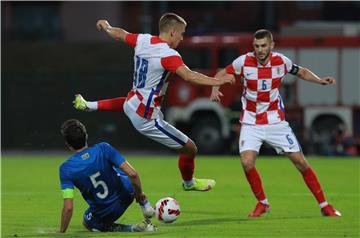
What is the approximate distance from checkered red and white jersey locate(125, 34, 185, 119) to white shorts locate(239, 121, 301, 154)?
4.32ft

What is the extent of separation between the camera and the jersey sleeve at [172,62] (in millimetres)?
10945

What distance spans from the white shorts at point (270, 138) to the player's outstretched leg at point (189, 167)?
61cm

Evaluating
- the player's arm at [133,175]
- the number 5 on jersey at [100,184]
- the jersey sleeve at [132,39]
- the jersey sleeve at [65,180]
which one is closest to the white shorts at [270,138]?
the jersey sleeve at [132,39]

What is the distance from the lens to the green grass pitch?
10.8 metres

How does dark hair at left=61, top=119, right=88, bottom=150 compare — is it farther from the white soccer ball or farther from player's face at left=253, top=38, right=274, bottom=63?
player's face at left=253, top=38, right=274, bottom=63

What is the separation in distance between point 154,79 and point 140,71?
0.60ft

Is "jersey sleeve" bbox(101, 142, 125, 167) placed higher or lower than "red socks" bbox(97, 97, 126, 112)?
lower

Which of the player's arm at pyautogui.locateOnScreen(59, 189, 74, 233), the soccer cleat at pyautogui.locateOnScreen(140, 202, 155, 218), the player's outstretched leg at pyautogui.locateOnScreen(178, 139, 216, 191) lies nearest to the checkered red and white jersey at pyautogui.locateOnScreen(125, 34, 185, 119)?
the player's outstretched leg at pyautogui.locateOnScreen(178, 139, 216, 191)

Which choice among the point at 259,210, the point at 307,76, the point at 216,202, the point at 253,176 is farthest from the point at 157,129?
the point at 216,202

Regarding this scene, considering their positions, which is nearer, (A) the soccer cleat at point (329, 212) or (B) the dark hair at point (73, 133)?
(B) the dark hair at point (73, 133)

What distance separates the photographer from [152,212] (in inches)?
413

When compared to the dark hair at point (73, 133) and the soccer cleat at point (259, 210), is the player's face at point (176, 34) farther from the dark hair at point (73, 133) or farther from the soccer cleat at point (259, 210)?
the soccer cleat at point (259, 210)

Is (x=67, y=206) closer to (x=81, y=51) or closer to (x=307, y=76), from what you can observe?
(x=307, y=76)

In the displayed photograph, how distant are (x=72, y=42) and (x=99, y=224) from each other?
26.7 m
